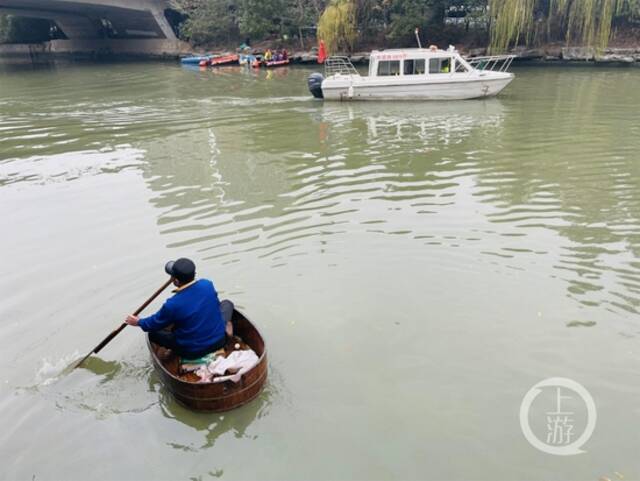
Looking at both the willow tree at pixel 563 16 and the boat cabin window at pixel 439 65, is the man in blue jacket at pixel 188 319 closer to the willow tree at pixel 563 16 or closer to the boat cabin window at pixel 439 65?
the boat cabin window at pixel 439 65

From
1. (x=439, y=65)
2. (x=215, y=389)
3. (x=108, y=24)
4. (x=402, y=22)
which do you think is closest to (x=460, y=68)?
(x=439, y=65)

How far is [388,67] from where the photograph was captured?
64.2 feet

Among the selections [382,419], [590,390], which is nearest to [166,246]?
[382,419]

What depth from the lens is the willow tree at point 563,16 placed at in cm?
2573

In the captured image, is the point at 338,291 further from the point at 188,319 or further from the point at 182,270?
the point at 182,270

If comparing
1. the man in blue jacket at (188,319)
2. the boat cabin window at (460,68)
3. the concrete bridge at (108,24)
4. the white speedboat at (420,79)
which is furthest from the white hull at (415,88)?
the concrete bridge at (108,24)

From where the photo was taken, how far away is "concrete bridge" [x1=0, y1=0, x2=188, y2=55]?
37131 mm

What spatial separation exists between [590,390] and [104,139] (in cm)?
1394

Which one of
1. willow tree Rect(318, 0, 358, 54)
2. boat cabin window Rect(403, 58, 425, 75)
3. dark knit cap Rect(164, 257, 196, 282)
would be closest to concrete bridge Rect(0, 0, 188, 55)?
willow tree Rect(318, 0, 358, 54)

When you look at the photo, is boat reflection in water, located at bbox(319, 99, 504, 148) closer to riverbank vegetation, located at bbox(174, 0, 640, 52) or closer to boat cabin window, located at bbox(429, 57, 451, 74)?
boat cabin window, located at bbox(429, 57, 451, 74)

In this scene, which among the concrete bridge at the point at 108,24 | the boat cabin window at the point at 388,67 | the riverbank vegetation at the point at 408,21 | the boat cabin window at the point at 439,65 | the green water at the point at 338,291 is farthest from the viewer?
the concrete bridge at the point at 108,24

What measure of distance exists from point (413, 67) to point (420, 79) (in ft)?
2.15

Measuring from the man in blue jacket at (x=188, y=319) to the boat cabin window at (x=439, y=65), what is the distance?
16462 mm

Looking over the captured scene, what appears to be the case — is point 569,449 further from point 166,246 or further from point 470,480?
point 166,246
